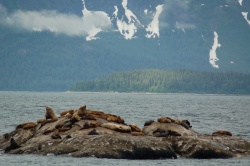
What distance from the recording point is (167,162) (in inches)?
1713

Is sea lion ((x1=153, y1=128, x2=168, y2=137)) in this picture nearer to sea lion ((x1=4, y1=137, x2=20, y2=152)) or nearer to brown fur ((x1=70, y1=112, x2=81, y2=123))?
brown fur ((x1=70, y1=112, x2=81, y2=123))

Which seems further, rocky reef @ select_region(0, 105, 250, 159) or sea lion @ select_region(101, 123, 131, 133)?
sea lion @ select_region(101, 123, 131, 133)

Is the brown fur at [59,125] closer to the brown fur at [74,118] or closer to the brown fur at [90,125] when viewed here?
the brown fur at [74,118]

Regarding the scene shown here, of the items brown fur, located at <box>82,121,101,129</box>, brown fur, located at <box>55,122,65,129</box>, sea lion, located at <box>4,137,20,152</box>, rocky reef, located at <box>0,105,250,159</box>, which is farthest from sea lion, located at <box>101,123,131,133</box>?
sea lion, located at <box>4,137,20,152</box>

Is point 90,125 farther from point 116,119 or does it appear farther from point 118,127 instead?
point 116,119

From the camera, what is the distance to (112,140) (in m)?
44.7

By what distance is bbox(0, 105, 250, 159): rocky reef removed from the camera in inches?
1759

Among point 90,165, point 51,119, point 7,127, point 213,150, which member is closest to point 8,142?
A: point 51,119

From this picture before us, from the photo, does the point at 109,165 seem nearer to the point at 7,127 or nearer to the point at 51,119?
the point at 51,119

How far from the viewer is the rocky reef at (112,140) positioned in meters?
44.7

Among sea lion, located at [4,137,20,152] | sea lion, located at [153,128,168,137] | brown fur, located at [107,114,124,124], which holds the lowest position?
sea lion, located at [4,137,20,152]

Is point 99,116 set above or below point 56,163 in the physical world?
above

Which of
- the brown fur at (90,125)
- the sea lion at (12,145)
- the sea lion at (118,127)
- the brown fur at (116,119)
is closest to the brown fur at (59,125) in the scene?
the brown fur at (90,125)

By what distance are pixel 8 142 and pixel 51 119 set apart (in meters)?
4.30
